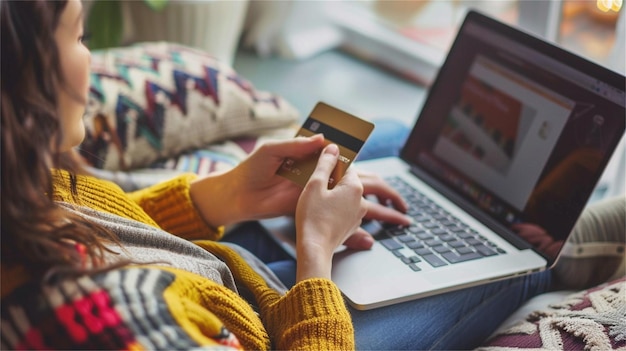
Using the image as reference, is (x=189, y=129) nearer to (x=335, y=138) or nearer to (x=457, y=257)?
(x=335, y=138)

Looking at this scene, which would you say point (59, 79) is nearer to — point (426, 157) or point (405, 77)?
point (426, 157)

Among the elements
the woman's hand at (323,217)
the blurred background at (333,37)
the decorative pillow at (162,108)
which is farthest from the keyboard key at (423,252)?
the blurred background at (333,37)

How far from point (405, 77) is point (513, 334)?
1837mm

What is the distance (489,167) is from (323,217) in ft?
1.27

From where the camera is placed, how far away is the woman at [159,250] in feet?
1.96

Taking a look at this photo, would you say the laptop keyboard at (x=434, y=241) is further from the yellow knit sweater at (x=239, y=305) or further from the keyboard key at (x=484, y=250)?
the yellow knit sweater at (x=239, y=305)

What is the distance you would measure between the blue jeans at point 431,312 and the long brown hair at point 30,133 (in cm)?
42

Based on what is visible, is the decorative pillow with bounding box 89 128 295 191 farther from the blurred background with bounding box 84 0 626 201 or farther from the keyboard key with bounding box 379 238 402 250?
the blurred background with bounding box 84 0 626 201

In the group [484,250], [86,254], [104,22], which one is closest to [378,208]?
[484,250]

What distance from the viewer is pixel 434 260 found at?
3.30ft

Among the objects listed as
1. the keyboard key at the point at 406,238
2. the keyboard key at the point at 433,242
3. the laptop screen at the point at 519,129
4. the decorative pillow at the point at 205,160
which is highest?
the laptop screen at the point at 519,129

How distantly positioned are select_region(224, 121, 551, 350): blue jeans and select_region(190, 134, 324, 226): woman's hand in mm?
86

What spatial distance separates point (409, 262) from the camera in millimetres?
998

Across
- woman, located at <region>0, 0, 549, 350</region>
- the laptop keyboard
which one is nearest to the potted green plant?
woman, located at <region>0, 0, 549, 350</region>
